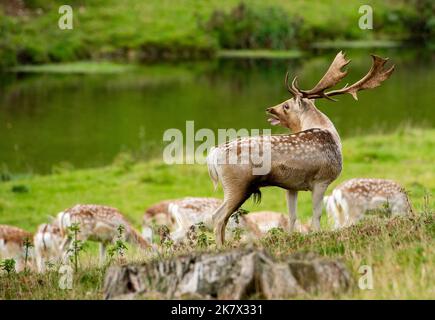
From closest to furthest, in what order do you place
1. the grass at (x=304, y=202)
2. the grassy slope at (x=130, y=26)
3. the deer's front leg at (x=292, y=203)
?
the grass at (x=304, y=202), the deer's front leg at (x=292, y=203), the grassy slope at (x=130, y=26)

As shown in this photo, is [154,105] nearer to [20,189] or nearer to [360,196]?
[20,189]

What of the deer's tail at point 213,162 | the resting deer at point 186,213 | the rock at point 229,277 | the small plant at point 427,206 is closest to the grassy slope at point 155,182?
the resting deer at point 186,213

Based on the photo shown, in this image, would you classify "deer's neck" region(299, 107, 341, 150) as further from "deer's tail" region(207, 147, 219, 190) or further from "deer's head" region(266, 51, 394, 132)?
"deer's tail" region(207, 147, 219, 190)

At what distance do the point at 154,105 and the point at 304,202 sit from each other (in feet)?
76.4

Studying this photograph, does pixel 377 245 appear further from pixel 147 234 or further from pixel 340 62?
pixel 147 234

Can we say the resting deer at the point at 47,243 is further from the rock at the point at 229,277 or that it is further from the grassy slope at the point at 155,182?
the rock at the point at 229,277

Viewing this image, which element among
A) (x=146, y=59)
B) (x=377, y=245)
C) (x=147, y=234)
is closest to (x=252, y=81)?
(x=146, y=59)

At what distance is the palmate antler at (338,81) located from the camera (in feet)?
33.3

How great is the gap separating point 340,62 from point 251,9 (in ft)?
184

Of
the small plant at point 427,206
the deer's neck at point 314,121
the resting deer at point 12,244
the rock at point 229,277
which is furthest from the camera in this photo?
the resting deer at point 12,244

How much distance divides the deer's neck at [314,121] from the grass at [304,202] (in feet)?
4.32

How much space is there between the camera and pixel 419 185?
18.4 meters
